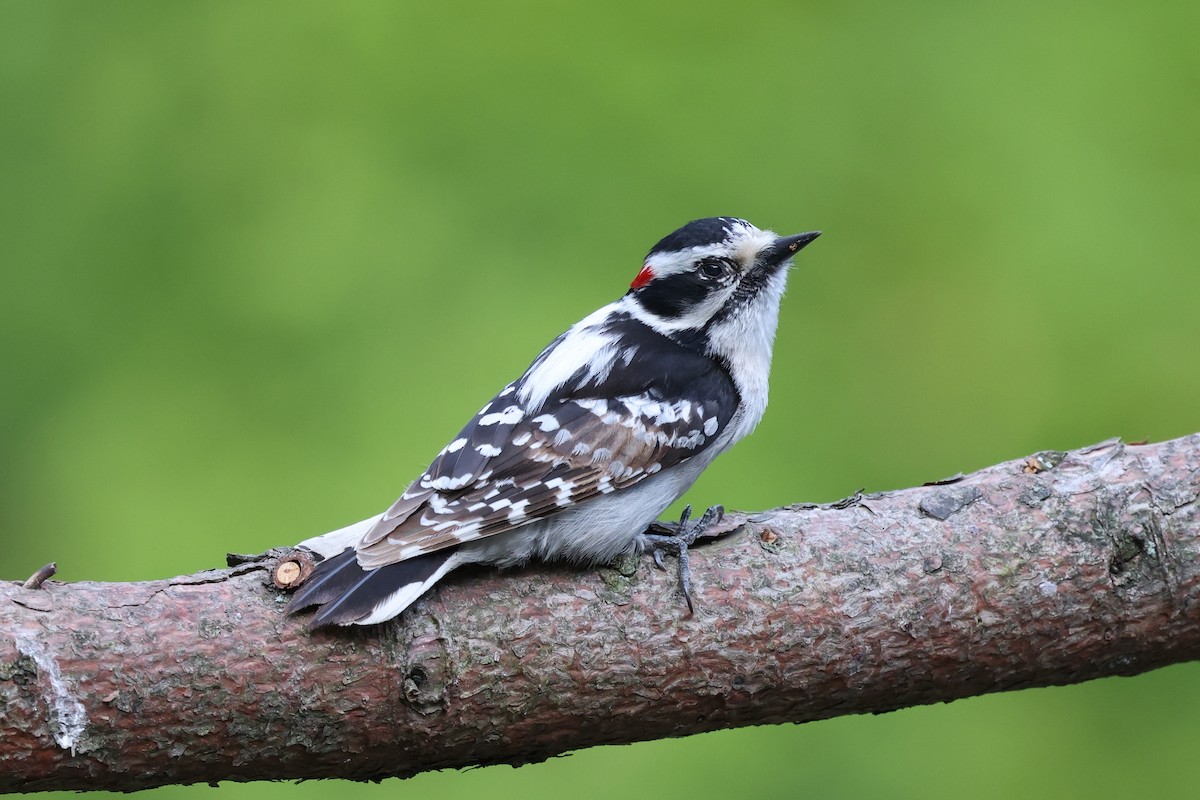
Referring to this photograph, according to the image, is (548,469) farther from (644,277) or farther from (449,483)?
(644,277)

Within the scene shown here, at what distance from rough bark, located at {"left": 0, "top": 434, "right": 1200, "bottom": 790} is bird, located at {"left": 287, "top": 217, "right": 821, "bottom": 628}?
71mm

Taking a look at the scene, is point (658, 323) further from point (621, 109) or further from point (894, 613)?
point (621, 109)

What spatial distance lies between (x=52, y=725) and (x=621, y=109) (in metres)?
2.71

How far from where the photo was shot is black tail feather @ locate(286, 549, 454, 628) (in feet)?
6.66

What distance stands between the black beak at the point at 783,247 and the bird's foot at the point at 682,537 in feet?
1.89

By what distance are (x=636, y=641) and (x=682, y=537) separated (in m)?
0.26

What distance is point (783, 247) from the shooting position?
105 inches

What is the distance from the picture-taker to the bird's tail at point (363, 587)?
2023 mm

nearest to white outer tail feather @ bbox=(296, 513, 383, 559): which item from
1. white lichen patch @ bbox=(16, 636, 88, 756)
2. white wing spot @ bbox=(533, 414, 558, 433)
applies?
white wing spot @ bbox=(533, 414, 558, 433)

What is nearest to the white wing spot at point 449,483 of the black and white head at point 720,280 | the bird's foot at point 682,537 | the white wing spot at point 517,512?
the white wing spot at point 517,512

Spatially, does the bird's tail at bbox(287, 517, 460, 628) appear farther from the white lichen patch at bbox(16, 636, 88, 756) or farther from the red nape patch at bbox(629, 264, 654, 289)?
the red nape patch at bbox(629, 264, 654, 289)

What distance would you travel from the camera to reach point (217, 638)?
2.04m

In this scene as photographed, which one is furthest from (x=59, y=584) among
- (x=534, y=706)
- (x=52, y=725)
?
(x=534, y=706)

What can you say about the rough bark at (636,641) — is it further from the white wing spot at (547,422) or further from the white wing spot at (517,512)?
the white wing spot at (547,422)
